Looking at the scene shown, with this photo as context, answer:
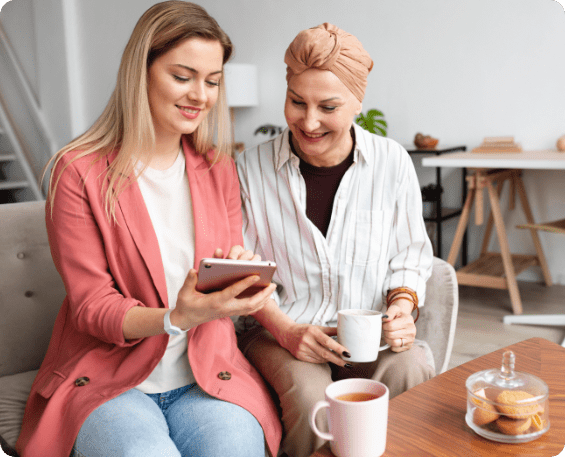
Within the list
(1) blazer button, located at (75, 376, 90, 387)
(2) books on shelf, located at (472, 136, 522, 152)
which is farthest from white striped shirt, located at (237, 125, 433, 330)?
(2) books on shelf, located at (472, 136, 522, 152)

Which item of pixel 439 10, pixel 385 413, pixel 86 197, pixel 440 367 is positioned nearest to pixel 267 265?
pixel 385 413

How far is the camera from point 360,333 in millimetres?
1035

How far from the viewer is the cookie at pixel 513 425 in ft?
2.57

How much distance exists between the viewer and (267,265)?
92cm

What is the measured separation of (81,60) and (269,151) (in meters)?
4.86

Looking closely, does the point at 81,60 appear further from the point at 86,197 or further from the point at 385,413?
the point at 385,413

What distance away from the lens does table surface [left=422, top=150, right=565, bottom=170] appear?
8.92 ft

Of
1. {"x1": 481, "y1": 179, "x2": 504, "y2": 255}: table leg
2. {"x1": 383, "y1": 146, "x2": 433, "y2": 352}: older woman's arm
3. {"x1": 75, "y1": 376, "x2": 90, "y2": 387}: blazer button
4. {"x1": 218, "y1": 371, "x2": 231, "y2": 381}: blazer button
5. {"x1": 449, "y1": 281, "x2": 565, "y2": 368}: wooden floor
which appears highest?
{"x1": 383, "y1": 146, "x2": 433, "y2": 352}: older woman's arm

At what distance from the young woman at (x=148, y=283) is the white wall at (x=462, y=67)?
2735 mm

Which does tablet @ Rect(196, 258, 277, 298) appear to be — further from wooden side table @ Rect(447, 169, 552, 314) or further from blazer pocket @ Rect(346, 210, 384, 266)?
wooden side table @ Rect(447, 169, 552, 314)

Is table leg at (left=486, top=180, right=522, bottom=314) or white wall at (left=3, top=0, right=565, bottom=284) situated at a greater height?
white wall at (left=3, top=0, right=565, bottom=284)

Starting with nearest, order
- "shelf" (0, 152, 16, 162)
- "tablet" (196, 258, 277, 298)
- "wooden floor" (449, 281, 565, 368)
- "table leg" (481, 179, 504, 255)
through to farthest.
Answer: "tablet" (196, 258, 277, 298) < "wooden floor" (449, 281, 565, 368) < "table leg" (481, 179, 504, 255) < "shelf" (0, 152, 16, 162)

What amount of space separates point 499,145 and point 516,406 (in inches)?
108

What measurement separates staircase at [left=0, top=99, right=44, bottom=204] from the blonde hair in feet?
13.0
